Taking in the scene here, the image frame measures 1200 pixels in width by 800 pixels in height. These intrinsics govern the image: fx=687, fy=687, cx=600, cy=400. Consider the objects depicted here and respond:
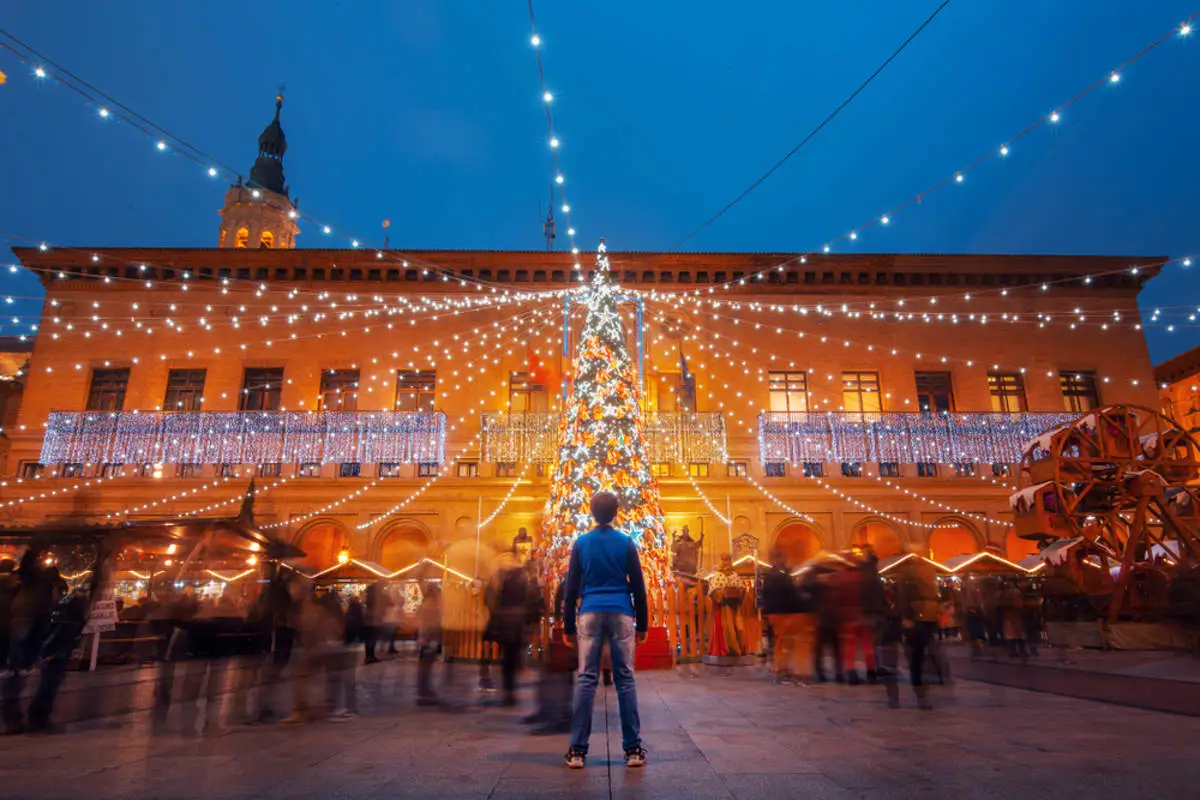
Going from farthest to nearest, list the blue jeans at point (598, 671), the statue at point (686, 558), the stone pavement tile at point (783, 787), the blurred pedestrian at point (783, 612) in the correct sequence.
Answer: the statue at point (686, 558), the blurred pedestrian at point (783, 612), the blue jeans at point (598, 671), the stone pavement tile at point (783, 787)

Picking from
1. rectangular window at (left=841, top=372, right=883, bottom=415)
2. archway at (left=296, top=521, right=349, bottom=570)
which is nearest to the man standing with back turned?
archway at (left=296, top=521, right=349, bottom=570)

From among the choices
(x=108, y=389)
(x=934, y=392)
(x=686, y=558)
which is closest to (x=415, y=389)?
(x=108, y=389)

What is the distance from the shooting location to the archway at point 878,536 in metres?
19.6

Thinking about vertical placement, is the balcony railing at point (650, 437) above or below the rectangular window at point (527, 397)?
below

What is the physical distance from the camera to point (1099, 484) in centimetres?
1411

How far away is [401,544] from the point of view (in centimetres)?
1984

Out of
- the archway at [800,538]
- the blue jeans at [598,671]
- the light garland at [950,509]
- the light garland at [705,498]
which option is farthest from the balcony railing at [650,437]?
the blue jeans at [598,671]

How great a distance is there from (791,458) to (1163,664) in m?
10.4

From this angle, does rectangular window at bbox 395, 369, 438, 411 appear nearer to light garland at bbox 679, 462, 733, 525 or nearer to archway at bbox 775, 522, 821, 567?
light garland at bbox 679, 462, 733, 525

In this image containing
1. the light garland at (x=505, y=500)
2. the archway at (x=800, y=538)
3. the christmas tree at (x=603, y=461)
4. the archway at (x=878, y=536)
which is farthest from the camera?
the archway at (x=800, y=538)

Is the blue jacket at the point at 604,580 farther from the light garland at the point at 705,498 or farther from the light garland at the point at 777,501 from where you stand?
the light garland at the point at 777,501

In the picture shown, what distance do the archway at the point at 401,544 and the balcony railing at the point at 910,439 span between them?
1015 centimetres

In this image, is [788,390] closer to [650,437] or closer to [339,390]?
[650,437]

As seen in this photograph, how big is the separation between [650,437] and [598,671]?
15159mm
